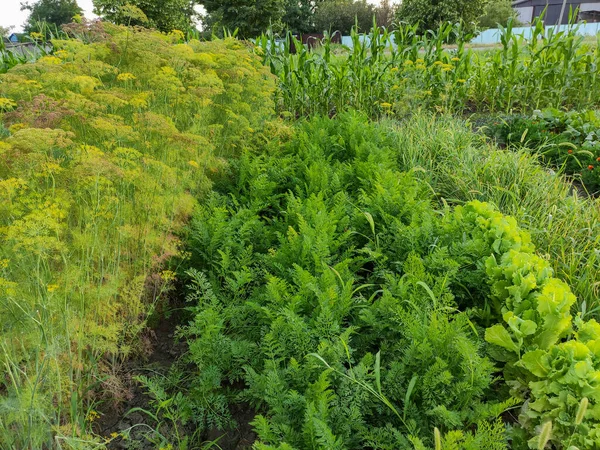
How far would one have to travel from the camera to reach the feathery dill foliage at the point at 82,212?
1814 millimetres

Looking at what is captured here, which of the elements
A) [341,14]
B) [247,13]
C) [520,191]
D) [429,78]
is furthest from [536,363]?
[341,14]

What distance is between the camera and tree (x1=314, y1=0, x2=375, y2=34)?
36781 millimetres

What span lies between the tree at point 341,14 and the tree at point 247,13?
13.5 metres

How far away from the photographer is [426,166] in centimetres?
450

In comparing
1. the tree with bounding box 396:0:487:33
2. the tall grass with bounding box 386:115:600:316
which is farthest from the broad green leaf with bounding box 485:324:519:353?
the tree with bounding box 396:0:487:33

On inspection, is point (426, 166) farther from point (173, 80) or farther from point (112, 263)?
point (112, 263)

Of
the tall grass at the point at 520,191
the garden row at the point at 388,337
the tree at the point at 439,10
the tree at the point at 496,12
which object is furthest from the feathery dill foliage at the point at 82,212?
the tree at the point at 496,12

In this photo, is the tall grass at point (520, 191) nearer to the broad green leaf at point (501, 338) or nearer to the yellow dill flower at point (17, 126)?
the broad green leaf at point (501, 338)

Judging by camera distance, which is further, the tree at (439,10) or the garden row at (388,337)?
the tree at (439,10)

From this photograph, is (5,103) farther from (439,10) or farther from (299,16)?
(299,16)

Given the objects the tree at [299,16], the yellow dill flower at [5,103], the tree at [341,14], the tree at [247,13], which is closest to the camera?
the yellow dill flower at [5,103]

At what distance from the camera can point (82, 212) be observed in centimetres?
229

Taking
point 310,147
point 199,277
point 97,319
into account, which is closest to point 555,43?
point 310,147

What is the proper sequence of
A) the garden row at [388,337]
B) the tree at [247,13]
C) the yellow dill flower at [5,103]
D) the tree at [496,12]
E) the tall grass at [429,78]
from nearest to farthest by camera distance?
the garden row at [388,337], the yellow dill flower at [5,103], the tall grass at [429,78], the tree at [247,13], the tree at [496,12]
